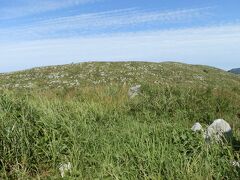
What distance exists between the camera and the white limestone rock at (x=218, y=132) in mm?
8599

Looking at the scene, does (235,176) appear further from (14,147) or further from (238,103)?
(238,103)

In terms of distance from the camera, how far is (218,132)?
904cm

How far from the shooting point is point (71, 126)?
9.31m

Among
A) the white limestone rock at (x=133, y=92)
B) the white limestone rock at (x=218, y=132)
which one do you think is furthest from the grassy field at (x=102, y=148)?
the white limestone rock at (x=133, y=92)

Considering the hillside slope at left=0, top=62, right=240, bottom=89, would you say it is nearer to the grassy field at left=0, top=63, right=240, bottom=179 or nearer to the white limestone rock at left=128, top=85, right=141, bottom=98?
the white limestone rock at left=128, top=85, right=141, bottom=98

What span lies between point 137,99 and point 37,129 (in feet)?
22.1

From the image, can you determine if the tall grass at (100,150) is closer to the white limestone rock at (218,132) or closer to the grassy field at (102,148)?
the grassy field at (102,148)

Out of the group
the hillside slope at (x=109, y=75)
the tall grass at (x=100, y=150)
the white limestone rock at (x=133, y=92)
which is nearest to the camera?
the tall grass at (x=100, y=150)

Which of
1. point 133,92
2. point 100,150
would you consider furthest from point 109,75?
point 100,150

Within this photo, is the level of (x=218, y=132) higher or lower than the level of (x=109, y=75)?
higher

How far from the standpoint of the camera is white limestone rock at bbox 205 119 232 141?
8.60 m

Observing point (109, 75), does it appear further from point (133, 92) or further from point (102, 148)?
point (102, 148)

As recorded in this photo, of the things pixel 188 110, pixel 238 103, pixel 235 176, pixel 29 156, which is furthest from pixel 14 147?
pixel 238 103

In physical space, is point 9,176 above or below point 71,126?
below
